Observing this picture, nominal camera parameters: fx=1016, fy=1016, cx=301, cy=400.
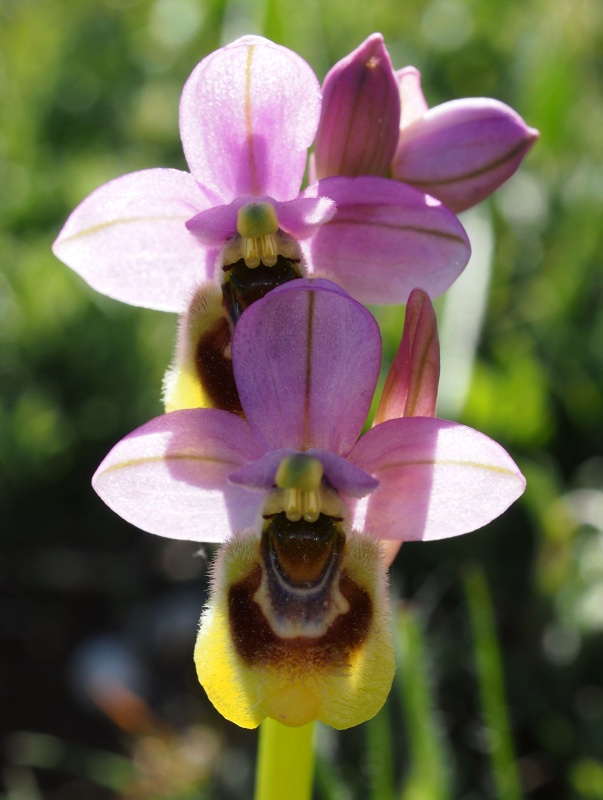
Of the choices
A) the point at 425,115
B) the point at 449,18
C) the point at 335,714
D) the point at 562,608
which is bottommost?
the point at 335,714

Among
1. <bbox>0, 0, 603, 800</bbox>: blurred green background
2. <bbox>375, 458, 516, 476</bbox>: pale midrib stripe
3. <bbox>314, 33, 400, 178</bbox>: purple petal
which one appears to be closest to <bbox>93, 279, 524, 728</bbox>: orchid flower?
<bbox>375, 458, 516, 476</bbox>: pale midrib stripe

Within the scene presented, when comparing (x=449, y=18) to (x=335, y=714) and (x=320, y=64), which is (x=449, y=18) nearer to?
(x=320, y=64)

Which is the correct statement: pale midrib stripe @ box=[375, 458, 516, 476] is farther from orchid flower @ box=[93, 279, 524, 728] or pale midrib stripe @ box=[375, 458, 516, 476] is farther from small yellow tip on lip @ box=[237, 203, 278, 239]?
small yellow tip on lip @ box=[237, 203, 278, 239]

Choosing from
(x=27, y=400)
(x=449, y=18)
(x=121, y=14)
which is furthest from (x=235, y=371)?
(x=121, y=14)

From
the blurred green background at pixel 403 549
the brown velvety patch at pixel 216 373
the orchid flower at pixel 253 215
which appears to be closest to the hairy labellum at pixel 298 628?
the brown velvety patch at pixel 216 373

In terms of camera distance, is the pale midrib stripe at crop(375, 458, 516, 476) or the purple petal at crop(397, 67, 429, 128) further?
the purple petal at crop(397, 67, 429, 128)

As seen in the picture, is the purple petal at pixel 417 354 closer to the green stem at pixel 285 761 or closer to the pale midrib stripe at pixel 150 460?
the pale midrib stripe at pixel 150 460

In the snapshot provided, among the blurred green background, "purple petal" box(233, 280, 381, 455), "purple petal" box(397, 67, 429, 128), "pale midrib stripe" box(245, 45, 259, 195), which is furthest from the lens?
the blurred green background
